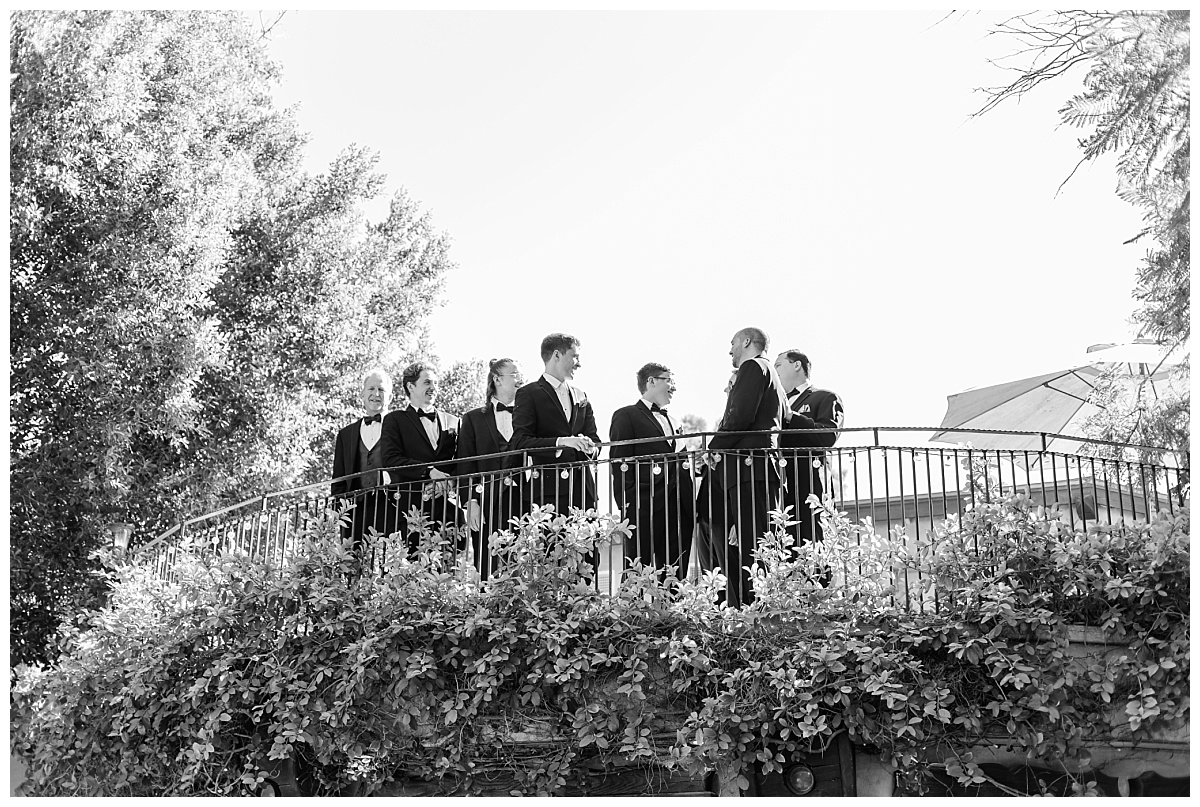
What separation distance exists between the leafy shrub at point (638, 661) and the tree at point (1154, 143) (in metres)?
1.28

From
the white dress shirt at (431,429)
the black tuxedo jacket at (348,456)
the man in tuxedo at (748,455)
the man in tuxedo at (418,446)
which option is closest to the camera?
the man in tuxedo at (748,455)

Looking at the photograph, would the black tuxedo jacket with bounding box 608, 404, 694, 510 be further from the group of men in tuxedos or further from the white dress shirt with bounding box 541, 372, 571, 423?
the white dress shirt with bounding box 541, 372, 571, 423

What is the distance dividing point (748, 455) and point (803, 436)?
2.39 feet

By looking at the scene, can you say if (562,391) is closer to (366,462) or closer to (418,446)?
(418,446)

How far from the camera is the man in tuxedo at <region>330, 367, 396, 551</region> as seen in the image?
409 inches

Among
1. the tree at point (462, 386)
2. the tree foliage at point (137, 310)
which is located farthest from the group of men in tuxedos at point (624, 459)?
the tree at point (462, 386)

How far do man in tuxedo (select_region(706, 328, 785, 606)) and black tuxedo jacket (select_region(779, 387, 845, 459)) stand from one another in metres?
0.28

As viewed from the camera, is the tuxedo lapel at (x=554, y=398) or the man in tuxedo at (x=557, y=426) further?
the tuxedo lapel at (x=554, y=398)

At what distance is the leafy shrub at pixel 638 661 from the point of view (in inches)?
306

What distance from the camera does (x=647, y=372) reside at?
33.1 ft

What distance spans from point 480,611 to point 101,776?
11.5 feet

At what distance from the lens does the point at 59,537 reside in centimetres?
1762

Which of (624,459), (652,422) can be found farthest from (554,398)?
(624,459)

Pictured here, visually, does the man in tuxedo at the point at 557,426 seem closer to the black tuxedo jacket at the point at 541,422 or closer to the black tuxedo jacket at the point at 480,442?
the black tuxedo jacket at the point at 541,422
